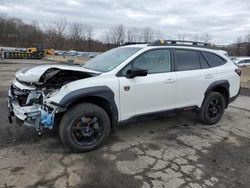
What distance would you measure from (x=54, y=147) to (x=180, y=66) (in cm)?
275

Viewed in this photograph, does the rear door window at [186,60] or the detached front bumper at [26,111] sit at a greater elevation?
the rear door window at [186,60]

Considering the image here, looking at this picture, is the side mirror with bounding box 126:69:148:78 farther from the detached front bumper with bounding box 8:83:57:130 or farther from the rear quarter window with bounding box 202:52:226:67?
the rear quarter window with bounding box 202:52:226:67

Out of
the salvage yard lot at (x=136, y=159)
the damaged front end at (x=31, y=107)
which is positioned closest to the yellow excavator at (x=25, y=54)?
the salvage yard lot at (x=136, y=159)

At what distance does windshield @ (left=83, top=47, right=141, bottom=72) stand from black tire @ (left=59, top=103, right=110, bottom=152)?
32.8 inches

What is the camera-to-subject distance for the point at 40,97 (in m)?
3.91

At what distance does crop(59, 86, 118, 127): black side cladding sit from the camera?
353cm

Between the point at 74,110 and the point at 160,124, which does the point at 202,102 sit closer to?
the point at 160,124

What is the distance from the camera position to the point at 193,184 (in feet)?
10.2

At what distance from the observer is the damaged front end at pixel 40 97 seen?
3.59 meters

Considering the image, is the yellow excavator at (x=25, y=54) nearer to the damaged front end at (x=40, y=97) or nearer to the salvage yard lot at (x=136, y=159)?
the salvage yard lot at (x=136, y=159)

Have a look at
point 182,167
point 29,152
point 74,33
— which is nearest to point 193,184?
point 182,167

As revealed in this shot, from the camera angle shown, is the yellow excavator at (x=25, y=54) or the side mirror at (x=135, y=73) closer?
the side mirror at (x=135, y=73)

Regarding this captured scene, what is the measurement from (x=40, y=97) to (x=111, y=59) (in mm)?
1509

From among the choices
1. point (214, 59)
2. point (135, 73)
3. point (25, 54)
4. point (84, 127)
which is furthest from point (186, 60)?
point (25, 54)
